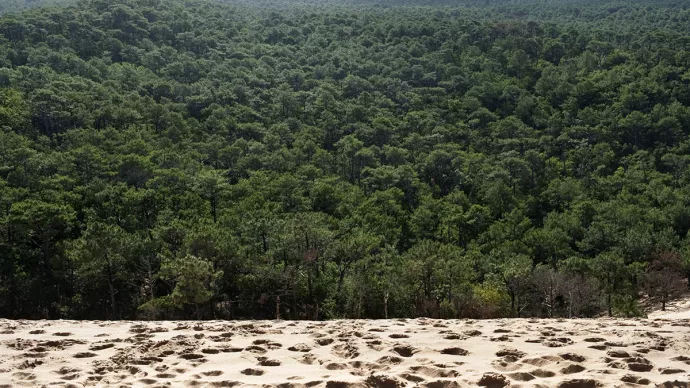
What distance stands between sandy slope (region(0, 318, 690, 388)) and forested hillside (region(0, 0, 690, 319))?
1591 cm

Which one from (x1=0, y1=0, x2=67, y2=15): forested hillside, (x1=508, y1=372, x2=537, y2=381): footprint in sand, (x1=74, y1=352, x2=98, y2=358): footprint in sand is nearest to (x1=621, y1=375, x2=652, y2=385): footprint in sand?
(x1=508, y1=372, x2=537, y2=381): footprint in sand

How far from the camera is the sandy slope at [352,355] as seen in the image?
9.39m

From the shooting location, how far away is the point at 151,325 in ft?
54.9

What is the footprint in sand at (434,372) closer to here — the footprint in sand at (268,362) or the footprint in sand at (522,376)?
the footprint in sand at (522,376)

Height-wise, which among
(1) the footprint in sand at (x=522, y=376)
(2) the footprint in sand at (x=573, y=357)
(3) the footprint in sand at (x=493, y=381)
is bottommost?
(2) the footprint in sand at (x=573, y=357)

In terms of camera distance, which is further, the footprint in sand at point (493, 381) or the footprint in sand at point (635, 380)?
the footprint in sand at point (493, 381)

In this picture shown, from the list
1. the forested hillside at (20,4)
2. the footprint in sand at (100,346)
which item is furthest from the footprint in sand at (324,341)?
the forested hillside at (20,4)

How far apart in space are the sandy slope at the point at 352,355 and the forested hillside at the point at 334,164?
52.2 ft

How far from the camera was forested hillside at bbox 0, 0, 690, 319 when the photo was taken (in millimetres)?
37375

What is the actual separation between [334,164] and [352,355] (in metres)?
72.1

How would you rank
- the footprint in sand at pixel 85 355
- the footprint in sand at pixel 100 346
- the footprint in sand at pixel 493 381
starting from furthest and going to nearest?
the footprint in sand at pixel 100 346 → the footprint in sand at pixel 85 355 → the footprint in sand at pixel 493 381

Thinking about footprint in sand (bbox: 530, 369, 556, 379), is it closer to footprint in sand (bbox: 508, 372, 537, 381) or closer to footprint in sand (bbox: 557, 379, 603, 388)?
footprint in sand (bbox: 508, 372, 537, 381)

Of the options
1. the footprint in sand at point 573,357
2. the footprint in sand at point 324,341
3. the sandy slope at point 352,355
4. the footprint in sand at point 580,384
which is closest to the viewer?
the footprint in sand at point 580,384

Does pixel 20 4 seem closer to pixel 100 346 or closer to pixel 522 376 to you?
pixel 100 346
